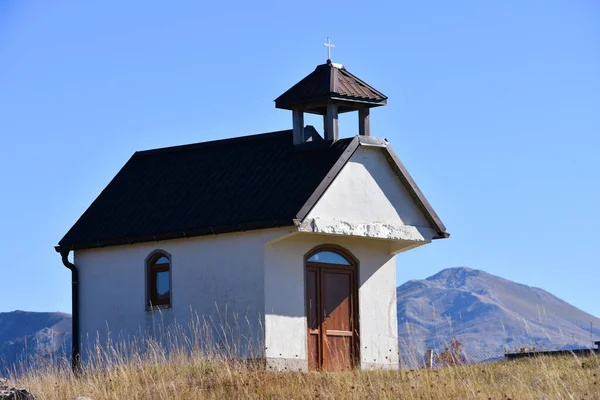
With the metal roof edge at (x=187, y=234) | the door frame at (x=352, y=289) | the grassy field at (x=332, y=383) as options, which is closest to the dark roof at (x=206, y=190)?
the metal roof edge at (x=187, y=234)

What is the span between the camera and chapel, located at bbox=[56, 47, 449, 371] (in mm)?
27406

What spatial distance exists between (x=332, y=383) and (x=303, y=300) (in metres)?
6.27

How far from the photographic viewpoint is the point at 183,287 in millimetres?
28672

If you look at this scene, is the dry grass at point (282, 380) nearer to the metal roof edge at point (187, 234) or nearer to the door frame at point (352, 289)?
the door frame at point (352, 289)

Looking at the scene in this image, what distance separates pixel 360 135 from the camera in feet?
92.9

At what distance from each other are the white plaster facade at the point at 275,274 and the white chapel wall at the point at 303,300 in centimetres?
2

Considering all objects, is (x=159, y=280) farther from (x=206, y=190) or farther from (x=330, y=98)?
(x=330, y=98)

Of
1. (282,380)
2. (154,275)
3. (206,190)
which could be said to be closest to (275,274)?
(206,190)

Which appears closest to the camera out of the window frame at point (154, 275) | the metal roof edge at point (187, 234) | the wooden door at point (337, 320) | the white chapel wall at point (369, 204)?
the metal roof edge at point (187, 234)

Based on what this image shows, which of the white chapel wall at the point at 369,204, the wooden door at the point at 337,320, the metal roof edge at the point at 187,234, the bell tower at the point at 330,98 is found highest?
the bell tower at the point at 330,98

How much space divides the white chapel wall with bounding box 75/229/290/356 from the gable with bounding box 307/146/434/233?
146cm

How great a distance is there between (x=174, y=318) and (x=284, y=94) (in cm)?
544

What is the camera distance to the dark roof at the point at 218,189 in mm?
27641

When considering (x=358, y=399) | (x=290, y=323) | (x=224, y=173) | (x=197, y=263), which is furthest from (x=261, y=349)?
(x=358, y=399)
